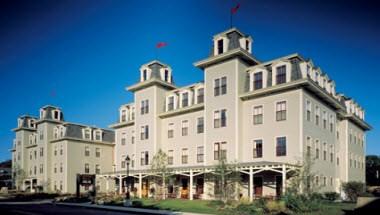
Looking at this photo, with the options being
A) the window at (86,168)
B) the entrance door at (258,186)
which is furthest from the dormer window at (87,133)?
the entrance door at (258,186)

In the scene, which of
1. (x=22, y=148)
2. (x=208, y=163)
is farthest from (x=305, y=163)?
(x=22, y=148)

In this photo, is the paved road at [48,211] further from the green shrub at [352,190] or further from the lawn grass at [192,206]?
the green shrub at [352,190]

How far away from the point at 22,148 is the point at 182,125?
Answer: 37594 millimetres

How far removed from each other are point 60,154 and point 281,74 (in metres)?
36.3

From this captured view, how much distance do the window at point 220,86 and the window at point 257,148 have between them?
5.07 m

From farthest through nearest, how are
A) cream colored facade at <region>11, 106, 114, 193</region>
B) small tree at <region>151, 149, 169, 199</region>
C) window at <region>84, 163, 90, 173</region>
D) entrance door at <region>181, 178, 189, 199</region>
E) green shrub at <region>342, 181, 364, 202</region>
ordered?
window at <region>84, 163, 90, 173</region> → cream colored facade at <region>11, 106, 114, 193</region> → entrance door at <region>181, 178, 189, 199</region> → small tree at <region>151, 149, 169, 199</region> → green shrub at <region>342, 181, 364, 202</region>

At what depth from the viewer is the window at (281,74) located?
2688 cm

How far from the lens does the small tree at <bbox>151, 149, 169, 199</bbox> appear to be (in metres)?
32.2

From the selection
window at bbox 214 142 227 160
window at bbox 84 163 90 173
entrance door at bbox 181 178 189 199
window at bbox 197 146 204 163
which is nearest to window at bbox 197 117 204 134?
window at bbox 197 146 204 163

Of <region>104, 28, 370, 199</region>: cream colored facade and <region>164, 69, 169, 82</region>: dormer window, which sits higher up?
<region>164, 69, 169, 82</region>: dormer window

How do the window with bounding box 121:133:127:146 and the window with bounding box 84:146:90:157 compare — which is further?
the window with bounding box 84:146:90:157

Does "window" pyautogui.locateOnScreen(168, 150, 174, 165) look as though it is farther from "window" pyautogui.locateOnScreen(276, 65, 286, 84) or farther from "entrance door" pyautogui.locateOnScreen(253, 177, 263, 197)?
"window" pyautogui.locateOnScreen(276, 65, 286, 84)

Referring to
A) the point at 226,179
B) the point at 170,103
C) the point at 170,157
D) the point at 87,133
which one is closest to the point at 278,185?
the point at 226,179

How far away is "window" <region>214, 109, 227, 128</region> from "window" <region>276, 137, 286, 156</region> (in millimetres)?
4727
